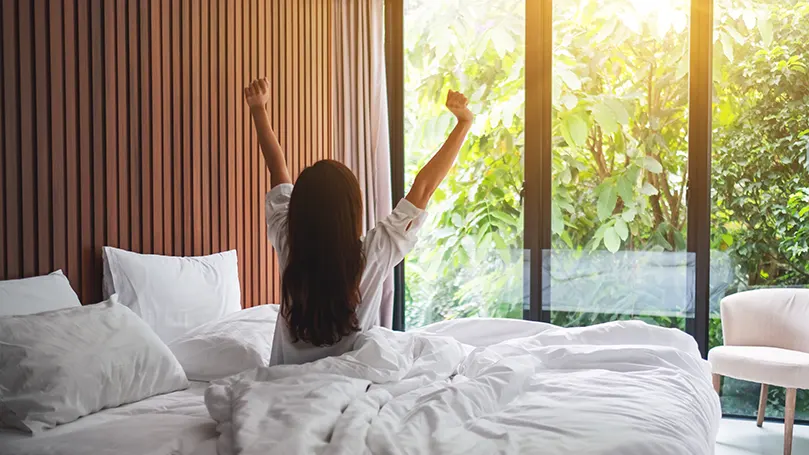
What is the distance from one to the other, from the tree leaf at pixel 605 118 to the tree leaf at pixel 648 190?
340 millimetres

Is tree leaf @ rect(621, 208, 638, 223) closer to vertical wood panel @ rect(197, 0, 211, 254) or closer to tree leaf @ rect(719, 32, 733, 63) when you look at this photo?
tree leaf @ rect(719, 32, 733, 63)

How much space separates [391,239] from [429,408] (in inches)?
20.2

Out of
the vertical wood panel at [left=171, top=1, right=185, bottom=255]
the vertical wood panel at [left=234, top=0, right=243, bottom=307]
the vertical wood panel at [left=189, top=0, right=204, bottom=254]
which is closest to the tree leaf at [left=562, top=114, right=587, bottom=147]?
the vertical wood panel at [left=234, top=0, right=243, bottom=307]

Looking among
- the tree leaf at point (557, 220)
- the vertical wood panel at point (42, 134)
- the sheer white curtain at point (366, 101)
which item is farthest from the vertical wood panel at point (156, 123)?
the tree leaf at point (557, 220)

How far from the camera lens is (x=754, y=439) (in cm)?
366

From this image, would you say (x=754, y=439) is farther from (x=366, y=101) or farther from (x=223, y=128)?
(x=223, y=128)

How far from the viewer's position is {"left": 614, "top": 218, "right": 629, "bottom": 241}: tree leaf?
419 cm

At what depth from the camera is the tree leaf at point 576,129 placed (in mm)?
4238

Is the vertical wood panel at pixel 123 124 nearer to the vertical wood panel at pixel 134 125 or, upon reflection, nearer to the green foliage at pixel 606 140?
the vertical wood panel at pixel 134 125

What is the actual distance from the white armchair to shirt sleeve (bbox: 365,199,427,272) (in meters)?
2.15

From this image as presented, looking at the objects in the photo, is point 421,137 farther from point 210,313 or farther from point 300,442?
point 300,442

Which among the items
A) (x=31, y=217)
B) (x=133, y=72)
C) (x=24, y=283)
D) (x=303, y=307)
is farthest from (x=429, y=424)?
(x=133, y=72)

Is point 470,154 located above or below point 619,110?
below

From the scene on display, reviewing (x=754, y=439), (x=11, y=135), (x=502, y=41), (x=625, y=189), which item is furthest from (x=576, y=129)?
(x=11, y=135)
